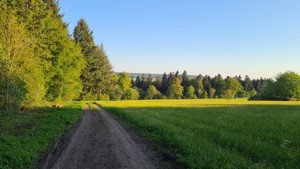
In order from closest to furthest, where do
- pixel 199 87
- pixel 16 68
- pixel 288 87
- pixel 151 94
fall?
pixel 16 68 → pixel 288 87 → pixel 151 94 → pixel 199 87

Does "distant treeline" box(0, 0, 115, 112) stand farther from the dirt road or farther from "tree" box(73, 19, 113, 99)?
the dirt road

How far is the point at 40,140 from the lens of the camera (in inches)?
540

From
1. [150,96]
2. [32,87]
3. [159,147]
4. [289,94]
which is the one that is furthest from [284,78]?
[159,147]

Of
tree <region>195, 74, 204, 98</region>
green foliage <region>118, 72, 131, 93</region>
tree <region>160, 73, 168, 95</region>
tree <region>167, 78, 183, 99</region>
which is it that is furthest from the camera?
tree <region>160, 73, 168, 95</region>

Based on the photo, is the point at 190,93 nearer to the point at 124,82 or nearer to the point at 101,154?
the point at 124,82

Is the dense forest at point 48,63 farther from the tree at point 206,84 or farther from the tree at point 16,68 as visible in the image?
the tree at point 206,84

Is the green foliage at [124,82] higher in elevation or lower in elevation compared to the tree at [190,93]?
higher


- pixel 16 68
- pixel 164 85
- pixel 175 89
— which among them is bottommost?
pixel 16 68

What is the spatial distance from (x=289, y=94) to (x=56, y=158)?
366 feet

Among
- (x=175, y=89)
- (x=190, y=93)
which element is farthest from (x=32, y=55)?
(x=190, y=93)

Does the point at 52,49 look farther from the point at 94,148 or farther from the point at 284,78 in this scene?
the point at 284,78

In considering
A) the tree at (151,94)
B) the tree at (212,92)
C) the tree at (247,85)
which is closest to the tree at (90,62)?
the tree at (151,94)

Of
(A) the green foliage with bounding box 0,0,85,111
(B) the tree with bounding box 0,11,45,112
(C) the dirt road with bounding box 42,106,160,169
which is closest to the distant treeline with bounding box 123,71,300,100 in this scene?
(A) the green foliage with bounding box 0,0,85,111

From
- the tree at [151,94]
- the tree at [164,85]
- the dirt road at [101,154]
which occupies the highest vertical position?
the tree at [164,85]
